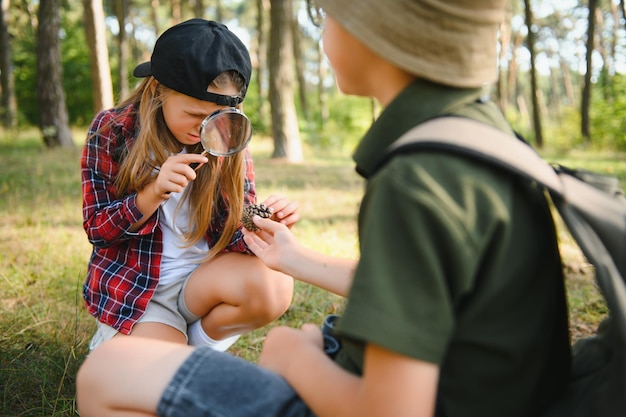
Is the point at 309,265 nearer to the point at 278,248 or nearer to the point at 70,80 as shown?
the point at 278,248

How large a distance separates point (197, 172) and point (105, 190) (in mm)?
356

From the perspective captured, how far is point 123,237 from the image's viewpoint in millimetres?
2332

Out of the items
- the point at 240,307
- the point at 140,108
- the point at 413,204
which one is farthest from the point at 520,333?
the point at 140,108

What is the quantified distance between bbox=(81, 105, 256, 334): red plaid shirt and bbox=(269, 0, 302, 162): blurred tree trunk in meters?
8.28

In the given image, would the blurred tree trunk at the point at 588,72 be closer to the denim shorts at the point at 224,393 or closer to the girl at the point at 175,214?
the girl at the point at 175,214

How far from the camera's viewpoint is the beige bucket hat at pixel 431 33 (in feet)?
3.76

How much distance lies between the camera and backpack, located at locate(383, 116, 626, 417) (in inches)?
42.7

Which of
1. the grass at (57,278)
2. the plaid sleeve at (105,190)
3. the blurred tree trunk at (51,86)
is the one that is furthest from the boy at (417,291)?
the blurred tree trunk at (51,86)

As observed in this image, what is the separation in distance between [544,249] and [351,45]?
542 millimetres

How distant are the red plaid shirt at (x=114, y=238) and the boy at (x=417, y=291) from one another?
3.22 ft

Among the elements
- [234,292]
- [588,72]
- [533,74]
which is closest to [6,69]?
[533,74]

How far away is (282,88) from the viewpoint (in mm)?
10672

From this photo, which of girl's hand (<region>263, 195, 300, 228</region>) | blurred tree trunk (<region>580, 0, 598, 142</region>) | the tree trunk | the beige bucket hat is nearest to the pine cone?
girl's hand (<region>263, 195, 300, 228</region>)

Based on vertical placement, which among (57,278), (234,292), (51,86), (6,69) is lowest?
(57,278)
